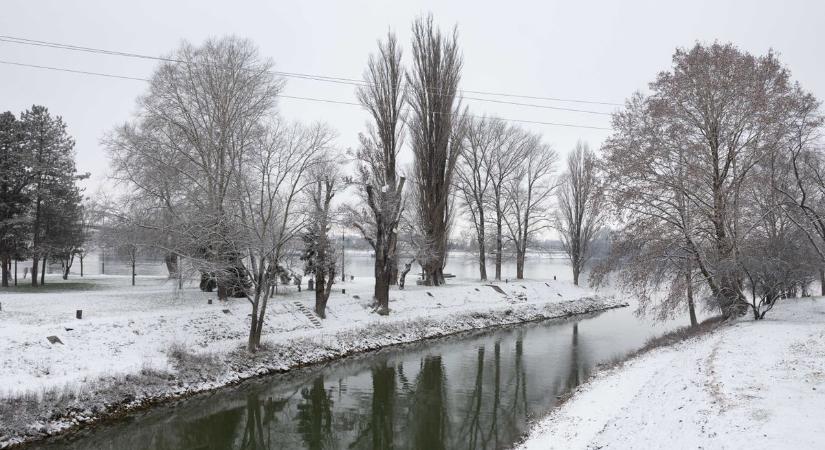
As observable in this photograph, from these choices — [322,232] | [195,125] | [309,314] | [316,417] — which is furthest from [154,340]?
[195,125]

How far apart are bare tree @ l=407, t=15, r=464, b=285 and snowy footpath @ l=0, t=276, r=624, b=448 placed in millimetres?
5670

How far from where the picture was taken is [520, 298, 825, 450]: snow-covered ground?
6867 millimetres

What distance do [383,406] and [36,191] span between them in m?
23.1

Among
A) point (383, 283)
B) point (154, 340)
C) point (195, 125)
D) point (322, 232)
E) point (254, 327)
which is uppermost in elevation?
point (195, 125)

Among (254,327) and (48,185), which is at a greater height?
(48,185)

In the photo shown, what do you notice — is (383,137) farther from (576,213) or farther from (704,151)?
(576,213)

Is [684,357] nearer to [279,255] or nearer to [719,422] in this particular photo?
[719,422]

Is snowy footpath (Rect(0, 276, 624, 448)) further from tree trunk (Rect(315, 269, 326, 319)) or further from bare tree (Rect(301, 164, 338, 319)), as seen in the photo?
bare tree (Rect(301, 164, 338, 319))

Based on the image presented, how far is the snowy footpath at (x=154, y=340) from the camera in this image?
1148 centimetres

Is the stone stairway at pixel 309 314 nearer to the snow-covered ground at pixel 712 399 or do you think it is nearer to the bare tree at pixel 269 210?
the bare tree at pixel 269 210

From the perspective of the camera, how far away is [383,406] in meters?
13.5

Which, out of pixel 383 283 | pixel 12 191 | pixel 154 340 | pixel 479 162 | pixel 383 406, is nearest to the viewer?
pixel 383 406

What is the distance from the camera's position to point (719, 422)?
7324 mm

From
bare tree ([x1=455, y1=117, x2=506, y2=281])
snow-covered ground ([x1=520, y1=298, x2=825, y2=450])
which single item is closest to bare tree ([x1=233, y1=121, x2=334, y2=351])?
snow-covered ground ([x1=520, y1=298, x2=825, y2=450])
